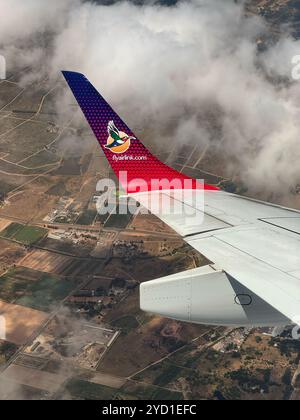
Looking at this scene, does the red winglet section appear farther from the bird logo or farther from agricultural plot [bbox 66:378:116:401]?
agricultural plot [bbox 66:378:116:401]

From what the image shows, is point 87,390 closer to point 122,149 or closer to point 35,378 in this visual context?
point 35,378

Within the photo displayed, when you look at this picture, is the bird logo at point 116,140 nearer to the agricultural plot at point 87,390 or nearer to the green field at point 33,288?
the agricultural plot at point 87,390

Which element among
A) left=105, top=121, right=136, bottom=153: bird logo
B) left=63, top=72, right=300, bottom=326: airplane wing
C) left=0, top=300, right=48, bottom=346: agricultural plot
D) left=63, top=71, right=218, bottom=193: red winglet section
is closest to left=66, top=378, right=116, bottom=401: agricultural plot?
left=0, top=300, right=48, bottom=346: agricultural plot

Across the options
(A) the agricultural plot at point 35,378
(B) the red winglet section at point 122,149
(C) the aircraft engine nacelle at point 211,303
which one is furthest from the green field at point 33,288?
(C) the aircraft engine nacelle at point 211,303

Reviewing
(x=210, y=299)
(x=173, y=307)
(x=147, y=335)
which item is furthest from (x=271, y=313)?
(x=147, y=335)

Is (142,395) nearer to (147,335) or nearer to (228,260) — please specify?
(147,335)

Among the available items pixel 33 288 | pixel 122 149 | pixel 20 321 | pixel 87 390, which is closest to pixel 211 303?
pixel 122 149
